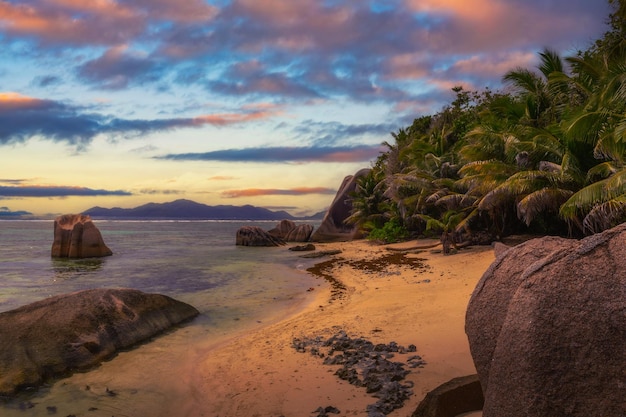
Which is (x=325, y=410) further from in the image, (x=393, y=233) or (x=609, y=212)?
(x=393, y=233)

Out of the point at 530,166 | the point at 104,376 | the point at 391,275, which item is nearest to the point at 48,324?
the point at 104,376

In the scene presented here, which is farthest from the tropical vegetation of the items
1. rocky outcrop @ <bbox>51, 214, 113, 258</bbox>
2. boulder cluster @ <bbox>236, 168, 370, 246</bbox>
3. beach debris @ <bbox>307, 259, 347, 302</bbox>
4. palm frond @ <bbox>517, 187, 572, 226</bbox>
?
rocky outcrop @ <bbox>51, 214, 113, 258</bbox>

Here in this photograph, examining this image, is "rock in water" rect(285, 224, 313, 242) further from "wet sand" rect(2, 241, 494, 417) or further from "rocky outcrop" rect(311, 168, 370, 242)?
"wet sand" rect(2, 241, 494, 417)

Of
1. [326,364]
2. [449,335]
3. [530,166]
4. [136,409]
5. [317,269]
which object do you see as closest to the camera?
[136,409]

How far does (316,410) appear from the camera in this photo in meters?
5.46

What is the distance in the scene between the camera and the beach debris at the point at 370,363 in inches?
216

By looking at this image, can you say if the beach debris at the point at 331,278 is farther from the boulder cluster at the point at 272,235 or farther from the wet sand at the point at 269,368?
the boulder cluster at the point at 272,235

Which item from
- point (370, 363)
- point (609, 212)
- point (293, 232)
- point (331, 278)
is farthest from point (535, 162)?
point (293, 232)

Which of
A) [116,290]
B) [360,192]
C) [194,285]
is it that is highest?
[360,192]

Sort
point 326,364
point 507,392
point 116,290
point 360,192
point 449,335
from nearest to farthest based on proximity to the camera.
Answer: point 507,392 < point 326,364 < point 449,335 < point 116,290 < point 360,192

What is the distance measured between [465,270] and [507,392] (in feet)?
43.5

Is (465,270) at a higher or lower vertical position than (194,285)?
higher

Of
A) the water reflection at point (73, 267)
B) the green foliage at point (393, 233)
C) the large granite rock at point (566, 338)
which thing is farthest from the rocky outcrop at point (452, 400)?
the green foliage at point (393, 233)

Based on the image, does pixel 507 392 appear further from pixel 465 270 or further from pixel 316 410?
pixel 465 270
